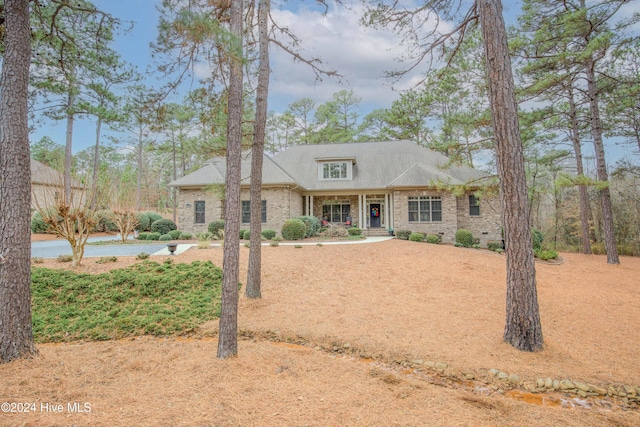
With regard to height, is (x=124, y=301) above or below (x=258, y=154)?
below

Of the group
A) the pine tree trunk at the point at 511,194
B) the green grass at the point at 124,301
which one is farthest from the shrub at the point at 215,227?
the pine tree trunk at the point at 511,194

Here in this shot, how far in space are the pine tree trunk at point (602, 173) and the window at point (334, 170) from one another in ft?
36.2

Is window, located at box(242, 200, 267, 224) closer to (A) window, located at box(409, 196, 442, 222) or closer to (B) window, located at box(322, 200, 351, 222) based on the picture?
(B) window, located at box(322, 200, 351, 222)

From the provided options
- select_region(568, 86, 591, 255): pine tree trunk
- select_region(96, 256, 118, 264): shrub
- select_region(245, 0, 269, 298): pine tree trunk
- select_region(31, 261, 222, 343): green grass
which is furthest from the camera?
select_region(568, 86, 591, 255): pine tree trunk

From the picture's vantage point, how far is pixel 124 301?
7.02 m

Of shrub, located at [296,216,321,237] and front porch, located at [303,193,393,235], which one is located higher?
front porch, located at [303,193,393,235]

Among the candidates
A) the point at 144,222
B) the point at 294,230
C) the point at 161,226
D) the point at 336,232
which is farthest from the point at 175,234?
the point at 336,232

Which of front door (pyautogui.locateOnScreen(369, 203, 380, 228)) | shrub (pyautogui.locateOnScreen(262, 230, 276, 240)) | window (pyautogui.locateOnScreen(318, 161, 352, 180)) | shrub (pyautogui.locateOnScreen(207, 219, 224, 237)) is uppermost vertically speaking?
window (pyautogui.locateOnScreen(318, 161, 352, 180))

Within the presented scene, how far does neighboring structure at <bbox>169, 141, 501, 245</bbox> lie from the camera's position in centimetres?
1617

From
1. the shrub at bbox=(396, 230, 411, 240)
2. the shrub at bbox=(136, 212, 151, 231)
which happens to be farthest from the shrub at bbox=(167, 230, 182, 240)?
the shrub at bbox=(396, 230, 411, 240)

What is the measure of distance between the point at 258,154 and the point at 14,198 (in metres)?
4.02

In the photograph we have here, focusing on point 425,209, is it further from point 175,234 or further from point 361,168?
point 175,234

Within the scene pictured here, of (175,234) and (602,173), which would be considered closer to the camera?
(602,173)

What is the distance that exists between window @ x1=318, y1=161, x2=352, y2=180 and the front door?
8.24 feet
